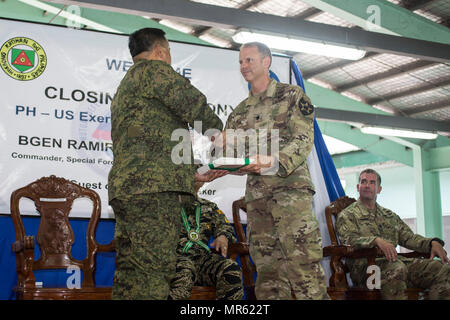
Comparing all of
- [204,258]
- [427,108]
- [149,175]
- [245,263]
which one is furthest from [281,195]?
[427,108]

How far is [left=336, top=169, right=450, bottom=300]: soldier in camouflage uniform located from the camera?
3.64m

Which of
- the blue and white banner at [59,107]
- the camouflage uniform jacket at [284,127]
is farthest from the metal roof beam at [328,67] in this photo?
the camouflage uniform jacket at [284,127]

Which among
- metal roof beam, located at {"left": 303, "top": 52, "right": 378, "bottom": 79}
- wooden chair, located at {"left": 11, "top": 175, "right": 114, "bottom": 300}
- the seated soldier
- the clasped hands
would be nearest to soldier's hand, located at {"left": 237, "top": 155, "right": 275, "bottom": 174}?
the clasped hands

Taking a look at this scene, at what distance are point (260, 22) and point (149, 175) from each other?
375cm

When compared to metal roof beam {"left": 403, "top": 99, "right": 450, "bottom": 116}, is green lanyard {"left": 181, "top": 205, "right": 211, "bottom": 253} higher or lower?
lower

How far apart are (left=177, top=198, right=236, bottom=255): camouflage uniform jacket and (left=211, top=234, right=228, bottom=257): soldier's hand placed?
7cm

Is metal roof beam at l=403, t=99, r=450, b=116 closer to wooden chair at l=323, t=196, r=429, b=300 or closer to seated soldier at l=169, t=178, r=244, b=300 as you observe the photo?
wooden chair at l=323, t=196, r=429, b=300

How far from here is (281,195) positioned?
93.6 inches

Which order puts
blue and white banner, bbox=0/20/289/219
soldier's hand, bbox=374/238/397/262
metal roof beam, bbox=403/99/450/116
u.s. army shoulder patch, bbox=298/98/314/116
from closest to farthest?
u.s. army shoulder patch, bbox=298/98/314/116 → soldier's hand, bbox=374/238/397/262 → blue and white banner, bbox=0/20/289/219 → metal roof beam, bbox=403/99/450/116

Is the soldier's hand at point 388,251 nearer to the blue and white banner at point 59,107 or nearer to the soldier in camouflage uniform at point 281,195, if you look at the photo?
the blue and white banner at point 59,107

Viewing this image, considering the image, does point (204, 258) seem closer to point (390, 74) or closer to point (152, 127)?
point (152, 127)

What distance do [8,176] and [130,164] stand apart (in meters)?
1.99

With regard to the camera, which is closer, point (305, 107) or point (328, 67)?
point (305, 107)

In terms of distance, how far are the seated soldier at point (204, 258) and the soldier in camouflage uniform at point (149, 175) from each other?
945mm
